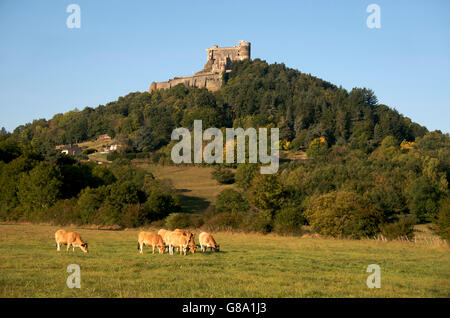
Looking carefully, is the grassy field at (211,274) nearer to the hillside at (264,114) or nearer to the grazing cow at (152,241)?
the grazing cow at (152,241)

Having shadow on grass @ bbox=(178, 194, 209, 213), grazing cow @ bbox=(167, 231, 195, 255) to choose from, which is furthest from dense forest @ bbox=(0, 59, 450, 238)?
grazing cow @ bbox=(167, 231, 195, 255)

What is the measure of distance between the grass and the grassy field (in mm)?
49837

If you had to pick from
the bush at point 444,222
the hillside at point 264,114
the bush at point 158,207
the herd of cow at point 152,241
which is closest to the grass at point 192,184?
the bush at point 158,207

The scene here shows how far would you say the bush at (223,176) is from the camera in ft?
290

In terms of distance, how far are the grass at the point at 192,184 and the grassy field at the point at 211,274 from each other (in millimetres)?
49837

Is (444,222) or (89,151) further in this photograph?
(89,151)

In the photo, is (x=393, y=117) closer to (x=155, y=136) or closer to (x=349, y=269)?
(x=155, y=136)

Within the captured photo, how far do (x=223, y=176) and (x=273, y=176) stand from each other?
3775 centimetres

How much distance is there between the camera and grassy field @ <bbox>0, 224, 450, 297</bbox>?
12180mm

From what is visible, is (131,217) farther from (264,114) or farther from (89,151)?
(264,114)

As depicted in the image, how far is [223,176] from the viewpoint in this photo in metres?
88.2
